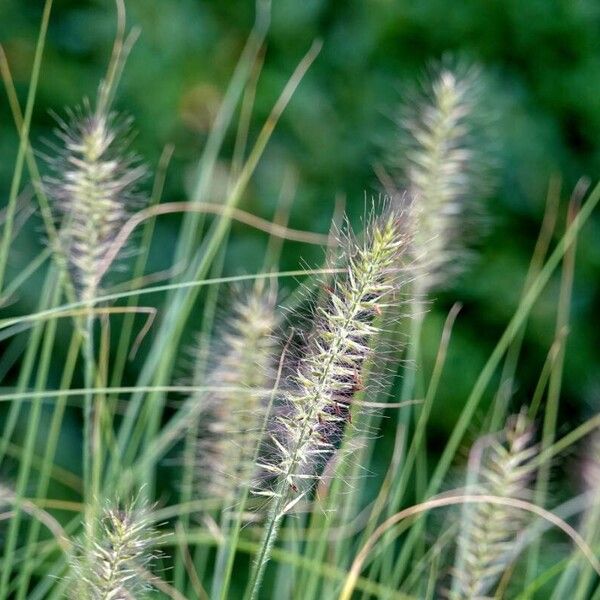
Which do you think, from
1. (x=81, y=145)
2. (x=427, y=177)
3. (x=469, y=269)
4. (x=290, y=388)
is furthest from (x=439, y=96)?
(x=469, y=269)

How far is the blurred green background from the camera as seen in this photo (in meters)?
2.25

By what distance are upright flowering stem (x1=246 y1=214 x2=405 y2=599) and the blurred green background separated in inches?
49.4

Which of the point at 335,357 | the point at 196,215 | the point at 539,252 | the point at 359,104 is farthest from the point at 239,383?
the point at 359,104

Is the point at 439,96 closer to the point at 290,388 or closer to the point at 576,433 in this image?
the point at 576,433

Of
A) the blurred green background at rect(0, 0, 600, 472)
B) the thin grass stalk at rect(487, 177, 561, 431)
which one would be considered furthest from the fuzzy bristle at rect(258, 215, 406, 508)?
the blurred green background at rect(0, 0, 600, 472)

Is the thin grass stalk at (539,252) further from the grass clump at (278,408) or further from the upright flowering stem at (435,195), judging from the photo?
the upright flowering stem at (435,195)

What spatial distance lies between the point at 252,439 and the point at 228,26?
1.25m

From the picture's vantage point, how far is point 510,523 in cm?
143

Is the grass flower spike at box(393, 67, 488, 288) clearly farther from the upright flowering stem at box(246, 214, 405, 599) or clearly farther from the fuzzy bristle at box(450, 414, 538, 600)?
the upright flowering stem at box(246, 214, 405, 599)

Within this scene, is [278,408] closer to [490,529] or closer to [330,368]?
[330,368]

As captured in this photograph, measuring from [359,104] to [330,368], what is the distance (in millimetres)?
1498

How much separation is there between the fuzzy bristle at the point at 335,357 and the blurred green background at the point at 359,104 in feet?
4.10

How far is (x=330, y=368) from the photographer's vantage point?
0.91 m

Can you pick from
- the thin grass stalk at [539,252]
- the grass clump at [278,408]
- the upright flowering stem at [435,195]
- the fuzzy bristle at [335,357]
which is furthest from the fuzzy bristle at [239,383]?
the thin grass stalk at [539,252]
